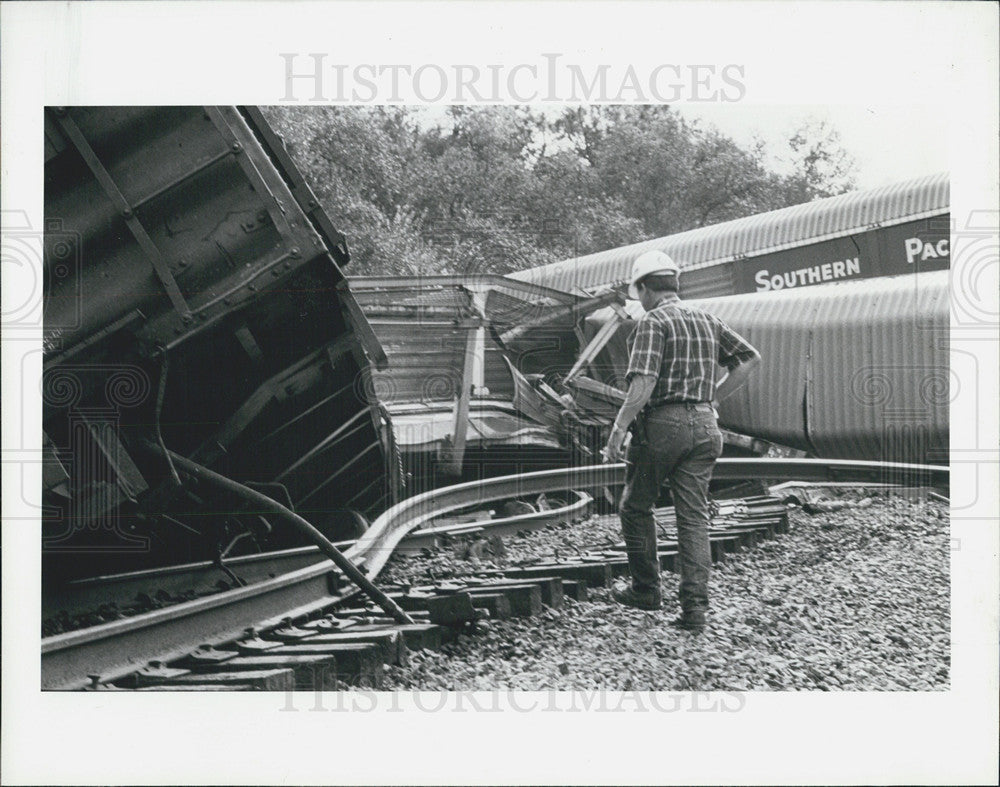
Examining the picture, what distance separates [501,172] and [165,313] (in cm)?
196

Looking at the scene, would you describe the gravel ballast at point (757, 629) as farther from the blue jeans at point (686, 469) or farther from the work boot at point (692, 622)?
the blue jeans at point (686, 469)

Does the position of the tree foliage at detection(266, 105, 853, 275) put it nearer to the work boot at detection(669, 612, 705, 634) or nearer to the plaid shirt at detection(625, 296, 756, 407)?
the plaid shirt at detection(625, 296, 756, 407)

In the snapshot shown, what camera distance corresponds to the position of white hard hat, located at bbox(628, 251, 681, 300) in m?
5.12

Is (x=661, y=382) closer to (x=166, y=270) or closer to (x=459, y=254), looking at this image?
(x=459, y=254)

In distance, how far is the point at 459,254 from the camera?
218 inches

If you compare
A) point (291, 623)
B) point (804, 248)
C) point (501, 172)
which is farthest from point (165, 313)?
point (804, 248)

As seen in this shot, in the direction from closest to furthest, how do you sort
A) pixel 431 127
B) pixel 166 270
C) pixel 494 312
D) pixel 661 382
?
pixel 166 270 < pixel 661 382 < pixel 431 127 < pixel 494 312

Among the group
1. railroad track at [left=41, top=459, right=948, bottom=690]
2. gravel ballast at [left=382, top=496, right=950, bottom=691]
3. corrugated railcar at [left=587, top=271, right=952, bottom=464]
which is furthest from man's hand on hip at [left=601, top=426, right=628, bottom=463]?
gravel ballast at [left=382, top=496, right=950, bottom=691]

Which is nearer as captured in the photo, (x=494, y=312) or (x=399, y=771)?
(x=399, y=771)

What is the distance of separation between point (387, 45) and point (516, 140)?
2.73ft

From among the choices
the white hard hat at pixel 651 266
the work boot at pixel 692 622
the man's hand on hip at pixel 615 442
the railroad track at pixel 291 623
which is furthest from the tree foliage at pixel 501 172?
the work boot at pixel 692 622

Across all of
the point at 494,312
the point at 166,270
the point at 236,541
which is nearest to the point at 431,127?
the point at 494,312

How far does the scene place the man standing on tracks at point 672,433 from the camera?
497 cm

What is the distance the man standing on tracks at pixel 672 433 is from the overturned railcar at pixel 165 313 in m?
1.50
